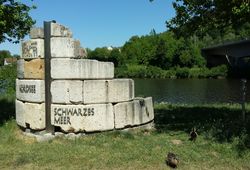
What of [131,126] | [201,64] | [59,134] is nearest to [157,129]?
[131,126]

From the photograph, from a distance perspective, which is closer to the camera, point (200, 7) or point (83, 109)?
point (83, 109)

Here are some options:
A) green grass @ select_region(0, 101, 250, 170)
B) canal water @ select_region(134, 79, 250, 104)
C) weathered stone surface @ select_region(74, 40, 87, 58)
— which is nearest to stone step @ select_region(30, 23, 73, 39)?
weathered stone surface @ select_region(74, 40, 87, 58)

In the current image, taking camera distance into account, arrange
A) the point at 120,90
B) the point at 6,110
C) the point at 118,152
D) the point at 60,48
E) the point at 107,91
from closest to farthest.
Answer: the point at 118,152, the point at 60,48, the point at 107,91, the point at 120,90, the point at 6,110

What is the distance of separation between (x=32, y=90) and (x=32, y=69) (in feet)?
2.11

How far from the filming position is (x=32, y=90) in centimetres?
1350

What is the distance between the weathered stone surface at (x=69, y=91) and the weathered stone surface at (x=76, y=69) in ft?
0.58

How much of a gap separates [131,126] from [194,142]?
254 cm

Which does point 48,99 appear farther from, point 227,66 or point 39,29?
point 227,66

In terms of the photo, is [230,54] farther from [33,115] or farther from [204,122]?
[33,115]

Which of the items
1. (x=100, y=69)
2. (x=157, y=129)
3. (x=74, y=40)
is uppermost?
(x=74, y=40)

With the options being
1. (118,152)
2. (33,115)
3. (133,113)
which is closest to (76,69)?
(33,115)

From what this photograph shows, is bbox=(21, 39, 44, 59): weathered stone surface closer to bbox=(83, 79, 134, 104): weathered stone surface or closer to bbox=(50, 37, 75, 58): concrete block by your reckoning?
bbox=(50, 37, 75, 58): concrete block

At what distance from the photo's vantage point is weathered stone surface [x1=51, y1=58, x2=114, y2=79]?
13008mm

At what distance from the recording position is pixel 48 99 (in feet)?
43.6
